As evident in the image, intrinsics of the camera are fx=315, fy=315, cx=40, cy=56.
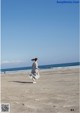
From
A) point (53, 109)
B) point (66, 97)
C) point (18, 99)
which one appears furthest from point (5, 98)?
point (53, 109)

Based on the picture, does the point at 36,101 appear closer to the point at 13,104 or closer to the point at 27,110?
the point at 13,104

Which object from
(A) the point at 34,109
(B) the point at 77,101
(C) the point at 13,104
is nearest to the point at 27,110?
(A) the point at 34,109

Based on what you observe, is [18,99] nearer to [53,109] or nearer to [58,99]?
[58,99]

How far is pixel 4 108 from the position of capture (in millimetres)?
11406

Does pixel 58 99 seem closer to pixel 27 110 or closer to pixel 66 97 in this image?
pixel 66 97

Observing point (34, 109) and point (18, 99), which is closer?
point (34, 109)

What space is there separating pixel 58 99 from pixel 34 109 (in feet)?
7.93

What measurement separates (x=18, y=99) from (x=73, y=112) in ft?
13.0

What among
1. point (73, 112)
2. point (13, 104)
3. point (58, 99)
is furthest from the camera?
point (58, 99)

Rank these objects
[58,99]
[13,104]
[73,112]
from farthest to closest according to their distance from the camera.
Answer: [58,99] < [13,104] < [73,112]

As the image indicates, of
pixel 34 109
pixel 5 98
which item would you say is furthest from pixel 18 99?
pixel 34 109

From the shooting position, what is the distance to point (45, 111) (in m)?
11.5

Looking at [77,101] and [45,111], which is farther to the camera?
[77,101]

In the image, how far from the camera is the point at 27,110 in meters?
11.8
